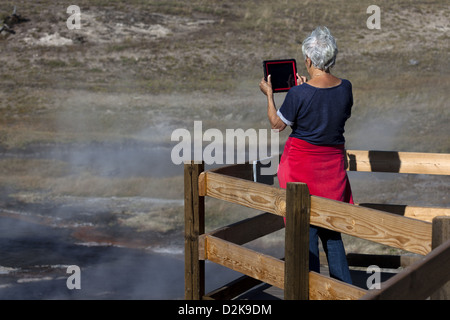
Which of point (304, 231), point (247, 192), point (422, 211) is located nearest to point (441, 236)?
point (304, 231)

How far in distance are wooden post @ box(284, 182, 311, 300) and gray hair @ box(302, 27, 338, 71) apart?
71 cm

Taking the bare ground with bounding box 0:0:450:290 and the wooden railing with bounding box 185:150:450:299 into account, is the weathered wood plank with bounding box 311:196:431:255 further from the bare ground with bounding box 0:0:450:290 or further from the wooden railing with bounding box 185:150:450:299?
the bare ground with bounding box 0:0:450:290

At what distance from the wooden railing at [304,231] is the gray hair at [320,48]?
2.36ft

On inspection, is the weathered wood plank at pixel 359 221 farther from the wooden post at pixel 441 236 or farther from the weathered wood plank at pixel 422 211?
the weathered wood plank at pixel 422 211

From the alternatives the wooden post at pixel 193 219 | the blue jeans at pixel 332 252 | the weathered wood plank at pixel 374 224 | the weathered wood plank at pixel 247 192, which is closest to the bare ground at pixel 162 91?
the wooden post at pixel 193 219

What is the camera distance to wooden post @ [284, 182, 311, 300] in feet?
10.4

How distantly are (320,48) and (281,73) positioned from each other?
0.49m

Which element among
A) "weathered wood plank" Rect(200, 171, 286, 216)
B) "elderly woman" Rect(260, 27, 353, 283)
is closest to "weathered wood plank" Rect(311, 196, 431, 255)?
"weathered wood plank" Rect(200, 171, 286, 216)

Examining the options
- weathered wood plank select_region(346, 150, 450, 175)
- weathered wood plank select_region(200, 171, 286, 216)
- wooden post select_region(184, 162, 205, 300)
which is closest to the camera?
weathered wood plank select_region(200, 171, 286, 216)

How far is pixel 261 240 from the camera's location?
10445mm

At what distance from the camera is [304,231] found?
3201 millimetres

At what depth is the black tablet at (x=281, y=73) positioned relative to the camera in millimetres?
3818

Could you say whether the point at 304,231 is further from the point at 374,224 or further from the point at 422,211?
the point at 422,211
